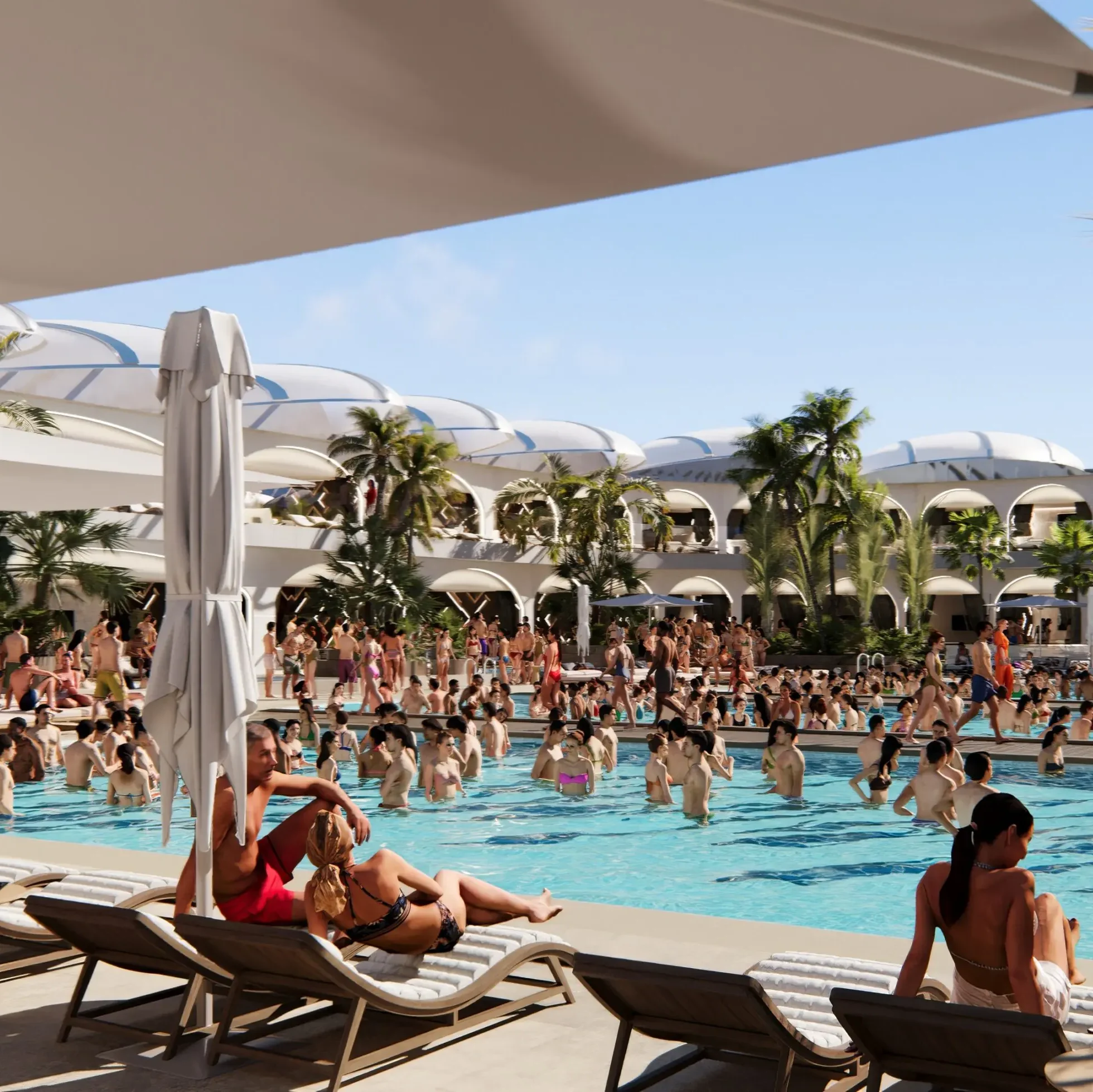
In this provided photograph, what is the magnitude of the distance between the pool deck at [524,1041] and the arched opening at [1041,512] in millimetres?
43427

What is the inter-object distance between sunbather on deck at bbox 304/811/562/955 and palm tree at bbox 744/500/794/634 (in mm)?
35029

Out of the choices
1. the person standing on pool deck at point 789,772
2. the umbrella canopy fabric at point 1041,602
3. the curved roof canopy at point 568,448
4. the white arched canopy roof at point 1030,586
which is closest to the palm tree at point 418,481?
the curved roof canopy at point 568,448

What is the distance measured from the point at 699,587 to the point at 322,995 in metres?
44.3

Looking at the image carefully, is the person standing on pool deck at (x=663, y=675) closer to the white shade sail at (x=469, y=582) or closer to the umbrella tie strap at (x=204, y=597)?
the umbrella tie strap at (x=204, y=597)

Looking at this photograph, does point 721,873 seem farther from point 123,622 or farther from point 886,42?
point 123,622

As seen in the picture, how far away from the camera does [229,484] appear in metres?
4.57

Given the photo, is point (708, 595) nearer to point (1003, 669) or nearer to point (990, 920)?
point (1003, 669)

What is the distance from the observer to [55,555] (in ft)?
77.6

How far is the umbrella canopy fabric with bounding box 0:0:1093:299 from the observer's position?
227 centimetres

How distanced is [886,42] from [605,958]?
8.01ft

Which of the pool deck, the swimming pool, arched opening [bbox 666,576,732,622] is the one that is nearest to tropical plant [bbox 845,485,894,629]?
arched opening [bbox 666,576,732,622]

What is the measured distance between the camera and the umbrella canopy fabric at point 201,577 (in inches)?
178

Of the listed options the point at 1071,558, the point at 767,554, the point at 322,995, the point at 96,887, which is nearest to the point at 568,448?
the point at 767,554

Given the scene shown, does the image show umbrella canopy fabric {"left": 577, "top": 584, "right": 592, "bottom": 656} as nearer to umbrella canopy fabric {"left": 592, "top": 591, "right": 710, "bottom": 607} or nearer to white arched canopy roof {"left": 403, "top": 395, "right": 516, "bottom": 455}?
umbrella canopy fabric {"left": 592, "top": 591, "right": 710, "bottom": 607}
